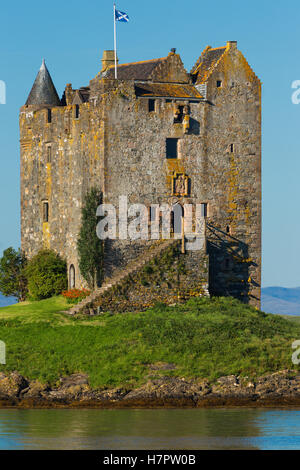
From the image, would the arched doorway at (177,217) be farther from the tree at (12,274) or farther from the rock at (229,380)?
the rock at (229,380)

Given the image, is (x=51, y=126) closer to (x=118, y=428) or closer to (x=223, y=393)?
(x=223, y=393)

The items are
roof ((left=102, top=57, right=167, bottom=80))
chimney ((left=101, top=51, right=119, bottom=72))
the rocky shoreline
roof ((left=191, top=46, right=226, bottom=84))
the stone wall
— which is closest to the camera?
the rocky shoreline

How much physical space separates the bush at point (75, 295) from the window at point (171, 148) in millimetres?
7791

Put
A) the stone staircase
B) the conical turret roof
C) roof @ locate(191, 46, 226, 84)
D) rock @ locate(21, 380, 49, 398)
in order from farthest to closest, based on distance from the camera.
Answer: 1. the conical turret roof
2. roof @ locate(191, 46, 226, 84)
3. the stone staircase
4. rock @ locate(21, 380, 49, 398)

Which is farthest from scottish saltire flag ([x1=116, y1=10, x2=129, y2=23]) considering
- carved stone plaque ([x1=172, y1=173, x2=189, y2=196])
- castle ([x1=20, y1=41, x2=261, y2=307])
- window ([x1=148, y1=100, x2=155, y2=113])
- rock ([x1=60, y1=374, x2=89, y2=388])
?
rock ([x1=60, y1=374, x2=89, y2=388])

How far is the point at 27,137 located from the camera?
6669 centimetres

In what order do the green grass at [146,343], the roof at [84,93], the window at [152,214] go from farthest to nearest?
1. the roof at [84,93]
2. the window at [152,214]
3. the green grass at [146,343]

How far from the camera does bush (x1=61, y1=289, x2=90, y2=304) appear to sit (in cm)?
5916

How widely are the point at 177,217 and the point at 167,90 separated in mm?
6265

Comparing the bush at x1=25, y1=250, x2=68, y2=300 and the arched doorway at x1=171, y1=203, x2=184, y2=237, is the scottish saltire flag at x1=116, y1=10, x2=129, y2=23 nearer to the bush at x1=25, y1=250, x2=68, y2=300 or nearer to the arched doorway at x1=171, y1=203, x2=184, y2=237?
the arched doorway at x1=171, y1=203, x2=184, y2=237

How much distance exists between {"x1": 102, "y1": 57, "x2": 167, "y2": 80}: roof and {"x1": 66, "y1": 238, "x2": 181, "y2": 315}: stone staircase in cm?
891

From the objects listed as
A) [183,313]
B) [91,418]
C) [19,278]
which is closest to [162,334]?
[183,313]

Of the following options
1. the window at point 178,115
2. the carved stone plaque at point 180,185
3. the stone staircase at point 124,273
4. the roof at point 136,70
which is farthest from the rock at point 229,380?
the roof at point 136,70

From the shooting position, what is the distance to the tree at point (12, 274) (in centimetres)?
6625
